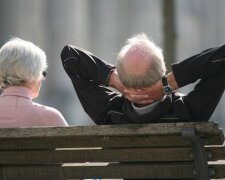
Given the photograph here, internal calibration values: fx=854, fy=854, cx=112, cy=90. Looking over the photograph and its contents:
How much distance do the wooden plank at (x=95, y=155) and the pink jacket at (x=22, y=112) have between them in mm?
448

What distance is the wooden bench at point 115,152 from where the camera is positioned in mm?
3527

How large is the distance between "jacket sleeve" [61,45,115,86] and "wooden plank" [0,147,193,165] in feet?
1.54

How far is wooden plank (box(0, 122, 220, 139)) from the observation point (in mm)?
3439

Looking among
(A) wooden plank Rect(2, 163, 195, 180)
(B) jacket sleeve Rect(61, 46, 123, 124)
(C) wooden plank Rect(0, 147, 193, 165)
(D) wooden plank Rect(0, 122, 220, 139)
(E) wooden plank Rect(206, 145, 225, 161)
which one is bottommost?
(A) wooden plank Rect(2, 163, 195, 180)

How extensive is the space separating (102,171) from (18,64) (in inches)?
35.5

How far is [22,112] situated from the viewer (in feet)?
14.1

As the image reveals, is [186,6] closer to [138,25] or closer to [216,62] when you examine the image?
[138,25]

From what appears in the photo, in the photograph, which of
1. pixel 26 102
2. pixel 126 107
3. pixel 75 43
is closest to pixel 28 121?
pixel 26 102

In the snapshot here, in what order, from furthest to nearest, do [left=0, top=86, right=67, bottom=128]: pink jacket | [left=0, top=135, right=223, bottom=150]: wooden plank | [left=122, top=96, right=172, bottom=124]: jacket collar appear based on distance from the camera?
[left=0, top=86, right=67, bottom=128]: pink jacket < [left=122, top=96, right=172, bottom=124]: jacket collar < [left=0, top=135, right=223, bottom=150]: wooden plank

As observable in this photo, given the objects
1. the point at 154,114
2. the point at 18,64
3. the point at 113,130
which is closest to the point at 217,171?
the point at 154,114

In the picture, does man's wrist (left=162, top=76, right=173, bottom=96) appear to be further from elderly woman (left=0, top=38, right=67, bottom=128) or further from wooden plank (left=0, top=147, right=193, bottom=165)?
elderly woman (left=0, top=38, right=67, bottom=128)

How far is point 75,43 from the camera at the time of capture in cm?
1162

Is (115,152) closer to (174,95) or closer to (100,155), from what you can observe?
(100,155)

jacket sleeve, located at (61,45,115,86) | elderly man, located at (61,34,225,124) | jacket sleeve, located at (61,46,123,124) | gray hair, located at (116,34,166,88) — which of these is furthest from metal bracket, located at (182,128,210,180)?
jacket sleeve, located at (61,45,115,86)
